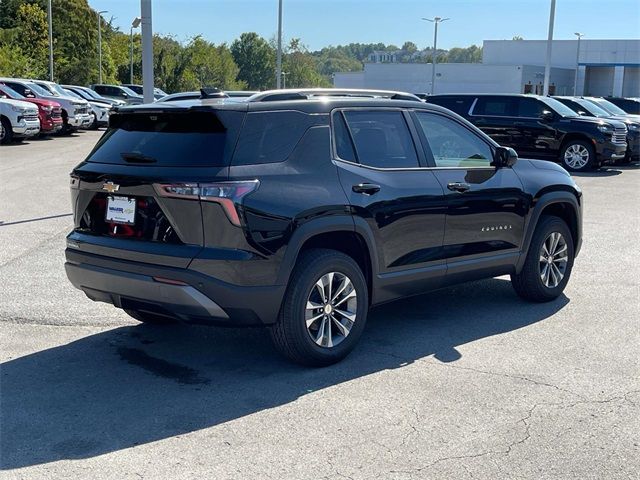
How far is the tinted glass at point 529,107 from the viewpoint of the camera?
20.2 metres

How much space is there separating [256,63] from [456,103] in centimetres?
9054

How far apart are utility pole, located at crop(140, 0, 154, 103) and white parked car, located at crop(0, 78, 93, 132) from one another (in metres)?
15.2

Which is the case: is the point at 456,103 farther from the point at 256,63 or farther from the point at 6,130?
the point at 256,63

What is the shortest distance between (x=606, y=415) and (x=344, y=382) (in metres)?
1.58

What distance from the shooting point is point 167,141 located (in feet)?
17.1

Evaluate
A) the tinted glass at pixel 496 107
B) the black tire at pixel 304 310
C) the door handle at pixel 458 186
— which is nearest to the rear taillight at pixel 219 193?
the black tire at pixel 304 310

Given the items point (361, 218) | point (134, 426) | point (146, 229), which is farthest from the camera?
point (361, 218)

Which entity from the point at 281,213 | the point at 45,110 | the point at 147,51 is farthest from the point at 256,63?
the point at 281,213

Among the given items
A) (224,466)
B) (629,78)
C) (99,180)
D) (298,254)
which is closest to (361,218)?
(298,254)

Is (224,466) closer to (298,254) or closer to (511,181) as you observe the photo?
(298,254)

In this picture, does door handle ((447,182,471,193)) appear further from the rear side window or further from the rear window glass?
the rear side window

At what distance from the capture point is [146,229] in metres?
5.09

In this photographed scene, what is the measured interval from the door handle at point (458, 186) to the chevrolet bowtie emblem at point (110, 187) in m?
2.50

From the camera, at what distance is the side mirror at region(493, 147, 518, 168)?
266 inches
